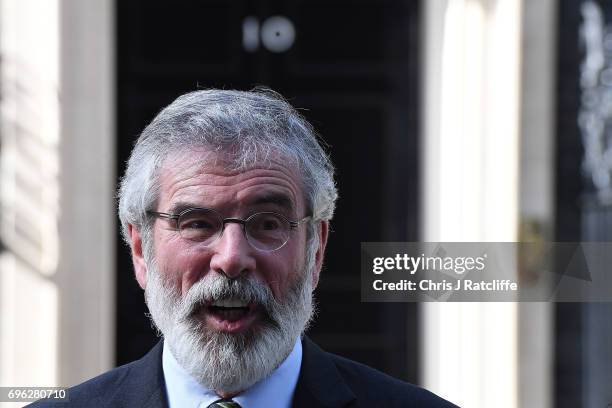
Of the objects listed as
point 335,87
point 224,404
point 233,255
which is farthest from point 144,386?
point 335,87

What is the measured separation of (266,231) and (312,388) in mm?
393

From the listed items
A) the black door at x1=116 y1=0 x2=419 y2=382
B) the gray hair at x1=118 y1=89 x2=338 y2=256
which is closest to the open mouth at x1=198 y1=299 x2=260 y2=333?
the gray hair at x1=118 y1=89 x2=338 y2=256

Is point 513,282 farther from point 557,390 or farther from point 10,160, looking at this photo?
point 10,160

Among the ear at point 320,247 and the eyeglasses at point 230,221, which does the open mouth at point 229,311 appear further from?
the ear at point 320,247

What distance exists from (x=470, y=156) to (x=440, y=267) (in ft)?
2.86

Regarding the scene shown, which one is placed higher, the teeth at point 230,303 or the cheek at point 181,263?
the cheek at point 181,263

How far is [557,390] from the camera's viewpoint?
480 centimetres

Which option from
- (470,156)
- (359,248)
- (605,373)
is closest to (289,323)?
(470,156)

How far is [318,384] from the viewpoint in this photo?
2.21 meters

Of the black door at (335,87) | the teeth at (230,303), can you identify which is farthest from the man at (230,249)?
the black door at (335,87)

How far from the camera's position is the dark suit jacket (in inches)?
86.6

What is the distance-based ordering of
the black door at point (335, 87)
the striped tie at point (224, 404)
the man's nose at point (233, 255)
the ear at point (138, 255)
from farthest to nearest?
the black door at point (335, 87)
the ear at point (138, 255)
the striped tie at point (224, 404)
the man's nose at point (233, 255)

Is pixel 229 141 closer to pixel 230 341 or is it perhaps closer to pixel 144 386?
pixel 230 341

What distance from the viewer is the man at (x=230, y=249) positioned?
2062mm
